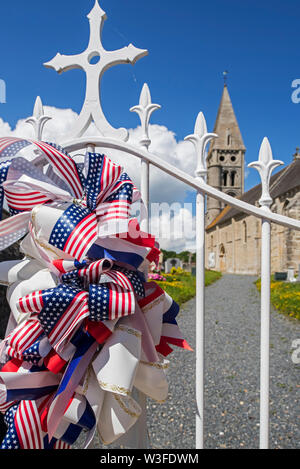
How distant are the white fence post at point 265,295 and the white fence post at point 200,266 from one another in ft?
0.69

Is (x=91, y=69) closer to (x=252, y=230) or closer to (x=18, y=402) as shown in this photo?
(x=18, y=402)

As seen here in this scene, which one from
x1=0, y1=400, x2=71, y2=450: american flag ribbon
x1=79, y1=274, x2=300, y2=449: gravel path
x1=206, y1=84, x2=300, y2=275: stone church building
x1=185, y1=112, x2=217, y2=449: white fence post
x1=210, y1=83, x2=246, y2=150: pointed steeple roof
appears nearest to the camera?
x1=0, y1=400, x2=71, y2=450: american flag ribbon

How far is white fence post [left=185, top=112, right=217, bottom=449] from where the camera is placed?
46.9 inches

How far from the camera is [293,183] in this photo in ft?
70.9

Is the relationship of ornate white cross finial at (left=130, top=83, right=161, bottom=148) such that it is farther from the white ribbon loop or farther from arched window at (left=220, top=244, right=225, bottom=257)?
arched window at (left=220, top=244, right=225, bottom=257)

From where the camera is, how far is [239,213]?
30.1 meters

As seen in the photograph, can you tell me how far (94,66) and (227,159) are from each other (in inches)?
1754

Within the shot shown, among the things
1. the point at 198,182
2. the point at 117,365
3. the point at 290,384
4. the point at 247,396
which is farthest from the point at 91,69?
the point at 290,384

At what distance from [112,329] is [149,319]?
150 millimetres

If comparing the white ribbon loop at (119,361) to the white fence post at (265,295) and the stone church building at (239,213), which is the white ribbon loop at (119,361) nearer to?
the white fence post at (265,295)

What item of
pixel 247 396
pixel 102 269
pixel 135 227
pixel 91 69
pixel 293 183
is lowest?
pixel 247 396

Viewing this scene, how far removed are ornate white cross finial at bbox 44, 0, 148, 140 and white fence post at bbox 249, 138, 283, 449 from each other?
0.57 m

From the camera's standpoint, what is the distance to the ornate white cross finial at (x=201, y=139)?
121 centimetres

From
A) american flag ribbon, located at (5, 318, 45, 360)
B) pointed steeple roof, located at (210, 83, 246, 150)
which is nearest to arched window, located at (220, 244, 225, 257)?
pointed steeple roof, located at (210, 83, 246, 150)
